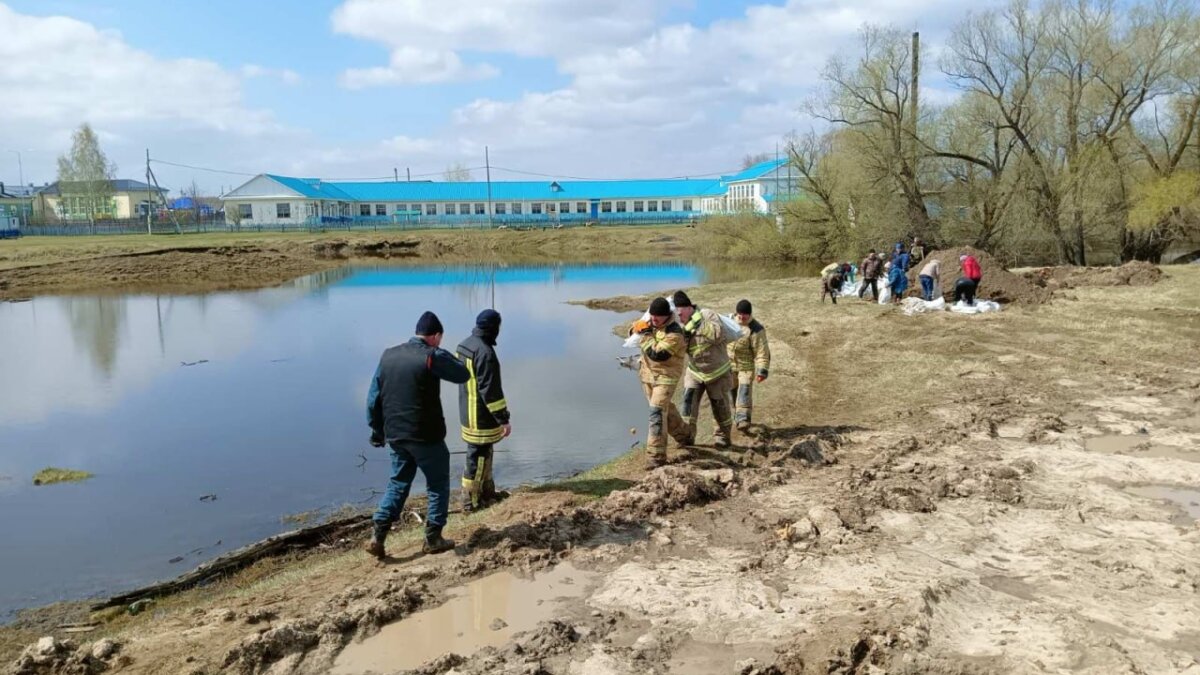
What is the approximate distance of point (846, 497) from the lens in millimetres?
7562

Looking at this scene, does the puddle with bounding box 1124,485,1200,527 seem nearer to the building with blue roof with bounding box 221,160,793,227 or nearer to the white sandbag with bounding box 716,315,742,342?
the white sandbag with bounding box 716,315,742,342

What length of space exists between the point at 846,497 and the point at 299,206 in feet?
291

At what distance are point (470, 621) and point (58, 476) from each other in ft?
27.4

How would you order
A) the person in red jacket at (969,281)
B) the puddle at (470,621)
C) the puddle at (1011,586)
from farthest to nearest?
the person in red jacket at (969,281)
the puddle at (1011,586)
the puddle at (470,621)

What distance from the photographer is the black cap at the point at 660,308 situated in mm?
8523

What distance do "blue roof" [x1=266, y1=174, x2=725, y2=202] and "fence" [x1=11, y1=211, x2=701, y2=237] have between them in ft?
12.4

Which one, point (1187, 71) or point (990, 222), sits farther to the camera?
point (990, 222)

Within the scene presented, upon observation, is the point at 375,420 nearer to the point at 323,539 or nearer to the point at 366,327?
the point at 323,539

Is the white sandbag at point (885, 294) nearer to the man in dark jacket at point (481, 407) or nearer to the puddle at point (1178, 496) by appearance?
the puddle at point (1178, 496)

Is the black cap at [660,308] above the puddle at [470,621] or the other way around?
above

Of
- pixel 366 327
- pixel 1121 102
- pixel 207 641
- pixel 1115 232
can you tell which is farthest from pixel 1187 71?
pixel 207 641

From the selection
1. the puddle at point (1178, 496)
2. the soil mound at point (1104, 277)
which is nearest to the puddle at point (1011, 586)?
the puddle at point (1178, 496)

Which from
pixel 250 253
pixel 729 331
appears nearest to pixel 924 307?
pixel 729 331

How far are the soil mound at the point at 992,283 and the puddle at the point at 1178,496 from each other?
1485 cm
